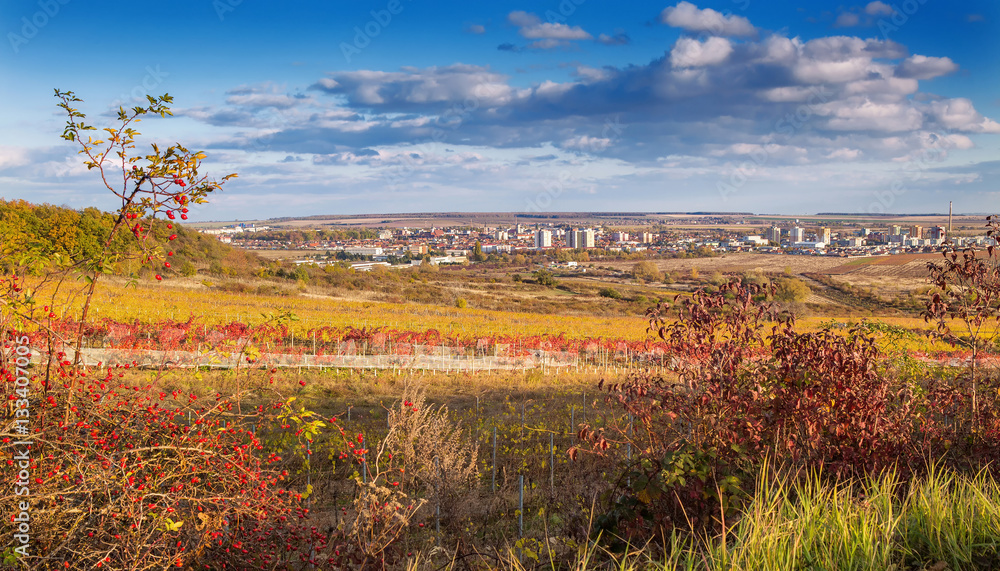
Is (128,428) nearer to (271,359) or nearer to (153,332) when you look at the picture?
(271,359)

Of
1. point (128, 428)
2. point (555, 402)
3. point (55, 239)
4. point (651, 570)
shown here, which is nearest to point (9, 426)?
point (128, 428)

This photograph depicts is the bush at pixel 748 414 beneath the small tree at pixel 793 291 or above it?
above

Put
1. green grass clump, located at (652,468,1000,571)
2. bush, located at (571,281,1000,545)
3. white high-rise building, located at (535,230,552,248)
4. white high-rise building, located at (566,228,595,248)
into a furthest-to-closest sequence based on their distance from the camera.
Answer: white high-rise building, located at (566,228,595,248)
white high-rise building, located at (535,230,552,248)
bush, located at (571,281,1000,545)
green grass clump, located at (652,468,1000,571)

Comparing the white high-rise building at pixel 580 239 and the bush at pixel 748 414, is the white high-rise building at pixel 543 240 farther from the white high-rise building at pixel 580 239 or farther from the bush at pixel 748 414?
the bush at pixel 748 414

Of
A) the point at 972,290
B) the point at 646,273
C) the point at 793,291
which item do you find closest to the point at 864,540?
the point at 972,290

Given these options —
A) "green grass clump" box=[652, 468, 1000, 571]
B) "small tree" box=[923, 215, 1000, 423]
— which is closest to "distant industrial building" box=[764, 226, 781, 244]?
"small tree" box=[923, 215, 1000, 423]

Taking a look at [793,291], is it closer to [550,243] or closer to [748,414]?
[748,414]

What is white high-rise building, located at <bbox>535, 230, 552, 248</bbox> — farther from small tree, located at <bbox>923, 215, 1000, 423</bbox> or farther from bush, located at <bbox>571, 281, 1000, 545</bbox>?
bush, located at <bbox>571, 281, 1000, 545</bbox>

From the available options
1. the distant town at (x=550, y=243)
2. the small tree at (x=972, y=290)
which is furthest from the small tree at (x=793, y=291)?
the small tree at (x=972, y=290)
